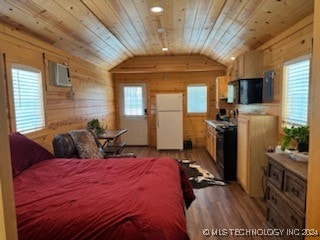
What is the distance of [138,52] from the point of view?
616cm

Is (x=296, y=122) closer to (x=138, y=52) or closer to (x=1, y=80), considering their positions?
(x=1, y=80)

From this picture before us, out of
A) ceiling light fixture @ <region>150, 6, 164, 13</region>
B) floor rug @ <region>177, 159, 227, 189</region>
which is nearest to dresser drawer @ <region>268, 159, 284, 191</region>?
floor rug @ <region>177, 159, 227, 189</region>

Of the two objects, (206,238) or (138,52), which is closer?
(206,238)

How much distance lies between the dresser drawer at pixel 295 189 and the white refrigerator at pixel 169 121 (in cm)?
448

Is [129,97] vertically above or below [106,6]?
below

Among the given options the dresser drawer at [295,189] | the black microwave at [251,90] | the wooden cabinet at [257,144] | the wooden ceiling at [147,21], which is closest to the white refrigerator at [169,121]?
the wooden ceiling at [147,21]

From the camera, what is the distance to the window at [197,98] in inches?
278

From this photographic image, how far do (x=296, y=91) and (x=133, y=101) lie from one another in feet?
16.5

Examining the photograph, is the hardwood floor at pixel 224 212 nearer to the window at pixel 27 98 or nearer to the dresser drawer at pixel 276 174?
the dresser drawer at pixel 276 174

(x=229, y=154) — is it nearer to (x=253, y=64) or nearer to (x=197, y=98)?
(x=253, y=64)

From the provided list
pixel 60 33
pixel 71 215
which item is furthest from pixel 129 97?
pixel 71 215

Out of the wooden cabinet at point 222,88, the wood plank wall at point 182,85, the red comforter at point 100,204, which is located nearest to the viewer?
the red comforter at point 100,204

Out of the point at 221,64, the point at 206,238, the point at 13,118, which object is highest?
the point at 221,64

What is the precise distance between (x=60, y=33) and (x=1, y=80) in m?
3.13
